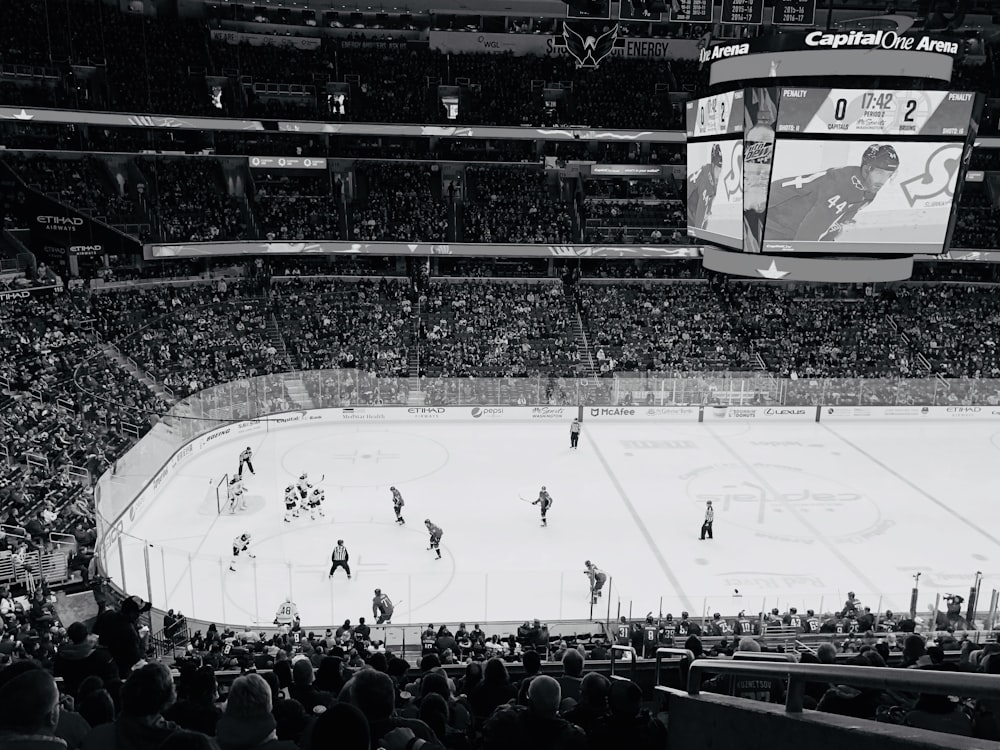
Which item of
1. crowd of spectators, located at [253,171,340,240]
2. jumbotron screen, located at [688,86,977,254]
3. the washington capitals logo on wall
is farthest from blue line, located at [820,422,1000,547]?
crowd of spectators, located at [253,171,340,240]

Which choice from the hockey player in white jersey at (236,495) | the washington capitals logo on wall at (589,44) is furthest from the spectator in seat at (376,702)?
the washington capitals logo on wall at (589,44)

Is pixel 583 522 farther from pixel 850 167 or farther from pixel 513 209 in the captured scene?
pixel 513 209

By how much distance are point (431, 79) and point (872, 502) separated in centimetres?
2603

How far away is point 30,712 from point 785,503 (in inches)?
799

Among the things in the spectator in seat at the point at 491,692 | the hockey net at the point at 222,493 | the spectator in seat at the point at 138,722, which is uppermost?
the spectator in seat at the point at 138,722

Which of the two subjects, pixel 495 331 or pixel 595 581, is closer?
pixel 595 581

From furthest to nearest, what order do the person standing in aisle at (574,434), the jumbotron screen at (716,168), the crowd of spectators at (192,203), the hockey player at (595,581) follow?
1. the crowd of spectators at (192,203)
2. the person standing in aisle at (574,434)
3. the jumbotron screen at (716,168)
4. the hockey player at (595,581)

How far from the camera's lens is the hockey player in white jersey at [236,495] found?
766 inches

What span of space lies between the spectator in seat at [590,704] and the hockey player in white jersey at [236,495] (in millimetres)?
16631

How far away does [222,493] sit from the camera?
806 inches

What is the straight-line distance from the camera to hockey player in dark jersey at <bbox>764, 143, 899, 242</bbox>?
15461 millimetres

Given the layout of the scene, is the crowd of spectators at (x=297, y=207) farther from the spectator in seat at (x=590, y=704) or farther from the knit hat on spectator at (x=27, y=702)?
the knit hat on spectator at (x=27, y=702)

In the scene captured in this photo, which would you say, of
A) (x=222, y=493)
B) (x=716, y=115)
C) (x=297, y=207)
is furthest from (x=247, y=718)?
(x=297, y=207)

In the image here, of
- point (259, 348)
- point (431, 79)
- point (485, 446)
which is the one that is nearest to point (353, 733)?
point (485, 446)
